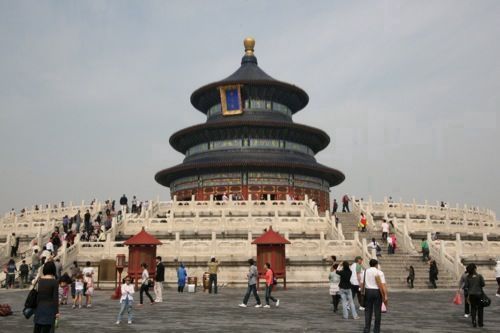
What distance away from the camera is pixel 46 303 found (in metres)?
7.76

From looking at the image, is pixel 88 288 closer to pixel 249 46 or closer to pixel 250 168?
pixel 250 168

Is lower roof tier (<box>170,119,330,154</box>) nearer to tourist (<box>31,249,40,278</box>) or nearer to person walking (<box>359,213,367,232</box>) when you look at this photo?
person walking (<box>359,213,367,232</box>)

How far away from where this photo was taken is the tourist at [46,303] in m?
7.67

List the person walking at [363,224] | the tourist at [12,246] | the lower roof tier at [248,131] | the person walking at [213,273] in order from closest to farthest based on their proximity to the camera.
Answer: the person walking at [213,273] → the tourist at [12,246] → the person walking at [363,224] → the lower roof tier at [248,131]

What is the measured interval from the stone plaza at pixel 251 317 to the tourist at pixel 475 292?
0.26 meters

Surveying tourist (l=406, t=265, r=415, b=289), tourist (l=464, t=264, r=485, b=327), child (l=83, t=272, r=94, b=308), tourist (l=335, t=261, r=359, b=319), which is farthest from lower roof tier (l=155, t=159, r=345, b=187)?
tourist (l=464, t=264, r=485, b=327)

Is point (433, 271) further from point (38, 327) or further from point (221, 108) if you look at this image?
point (221, 108)

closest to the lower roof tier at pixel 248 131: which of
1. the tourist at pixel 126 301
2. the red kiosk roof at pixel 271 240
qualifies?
the red kiosk roof at pixel 271 240

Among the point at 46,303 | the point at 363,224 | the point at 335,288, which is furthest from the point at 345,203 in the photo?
the point at 46,303

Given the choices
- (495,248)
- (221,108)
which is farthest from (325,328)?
(221,108)

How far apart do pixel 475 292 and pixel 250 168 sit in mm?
37361

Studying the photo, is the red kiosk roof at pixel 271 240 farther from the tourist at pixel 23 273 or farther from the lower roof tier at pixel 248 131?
the lower roof tier at pixel 248 131

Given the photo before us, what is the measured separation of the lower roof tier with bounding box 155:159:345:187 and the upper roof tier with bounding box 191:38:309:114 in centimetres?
995

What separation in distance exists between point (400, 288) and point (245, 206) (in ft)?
45.0
